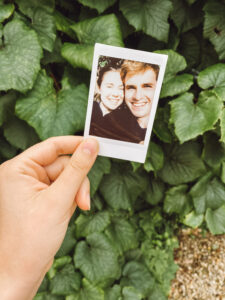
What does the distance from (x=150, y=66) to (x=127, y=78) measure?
9cm

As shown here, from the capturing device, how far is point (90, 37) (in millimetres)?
1145

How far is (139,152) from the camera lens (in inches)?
38.1

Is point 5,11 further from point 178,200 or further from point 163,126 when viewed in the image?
point 178,200

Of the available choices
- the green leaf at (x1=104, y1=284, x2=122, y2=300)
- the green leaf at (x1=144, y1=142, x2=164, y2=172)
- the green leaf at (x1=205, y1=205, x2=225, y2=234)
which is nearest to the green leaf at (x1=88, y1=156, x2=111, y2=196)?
the green leaf at (x1=144, y1=142, x2=164, y2=172)

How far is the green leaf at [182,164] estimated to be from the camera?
160 centimetres

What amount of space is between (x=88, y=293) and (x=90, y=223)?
43 centimetres

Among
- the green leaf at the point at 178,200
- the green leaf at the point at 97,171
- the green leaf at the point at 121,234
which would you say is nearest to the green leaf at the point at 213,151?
the green leaf at the point at 178,200

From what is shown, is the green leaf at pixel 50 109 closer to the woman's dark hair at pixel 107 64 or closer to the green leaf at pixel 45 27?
the green leaf at pixel 45 27

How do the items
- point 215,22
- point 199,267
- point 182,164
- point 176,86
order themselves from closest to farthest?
point 176,86, point 215,22, point 182,164, point 199,267

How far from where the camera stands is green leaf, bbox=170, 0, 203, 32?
1289 millimetres

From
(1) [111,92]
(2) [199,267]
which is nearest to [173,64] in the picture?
(1) [111,92]

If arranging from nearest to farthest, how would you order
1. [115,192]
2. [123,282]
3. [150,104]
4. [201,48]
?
[150,104] < [201,48] < [115,192] < [123,282]

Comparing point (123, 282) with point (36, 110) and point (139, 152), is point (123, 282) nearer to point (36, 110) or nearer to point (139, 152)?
point (139, 152)

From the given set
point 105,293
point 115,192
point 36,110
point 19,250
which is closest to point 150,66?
point 36,110
